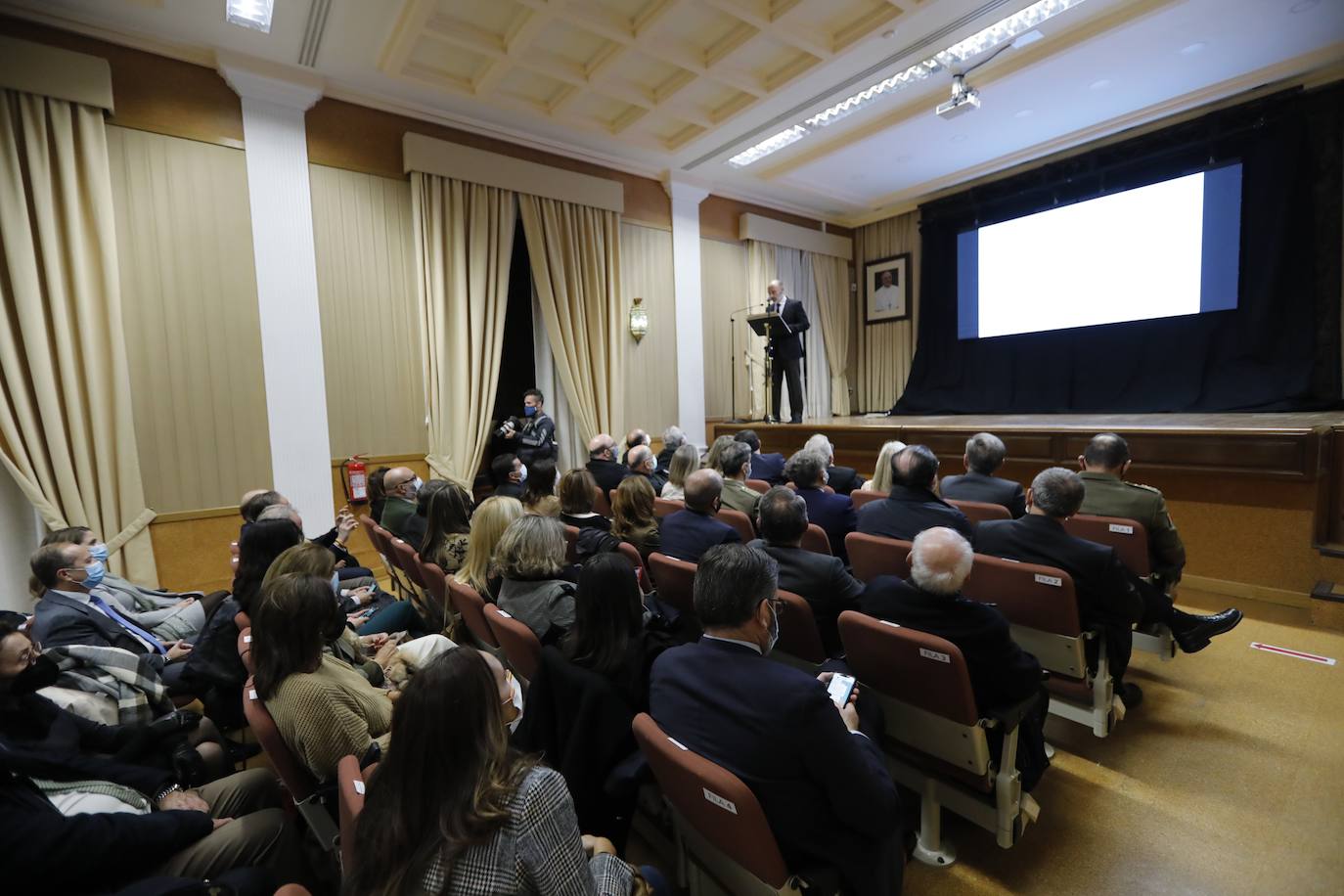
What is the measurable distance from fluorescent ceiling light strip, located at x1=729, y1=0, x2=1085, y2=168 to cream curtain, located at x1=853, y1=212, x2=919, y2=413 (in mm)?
3080

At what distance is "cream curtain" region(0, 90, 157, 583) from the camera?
12.1 feet

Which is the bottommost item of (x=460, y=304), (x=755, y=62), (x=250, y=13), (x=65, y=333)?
(x=65, y=333)

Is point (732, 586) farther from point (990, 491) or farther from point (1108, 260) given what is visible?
point (1108, 260)

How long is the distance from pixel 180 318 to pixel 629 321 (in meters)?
3.93

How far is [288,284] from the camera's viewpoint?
4.57 meters

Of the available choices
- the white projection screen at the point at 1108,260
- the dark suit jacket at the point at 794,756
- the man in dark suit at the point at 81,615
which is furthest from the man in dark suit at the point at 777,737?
the white projection screen at the point at 1108,260

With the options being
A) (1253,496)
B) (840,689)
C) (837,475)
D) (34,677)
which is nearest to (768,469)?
(837,475)

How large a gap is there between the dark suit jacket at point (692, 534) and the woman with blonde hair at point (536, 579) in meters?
0.65

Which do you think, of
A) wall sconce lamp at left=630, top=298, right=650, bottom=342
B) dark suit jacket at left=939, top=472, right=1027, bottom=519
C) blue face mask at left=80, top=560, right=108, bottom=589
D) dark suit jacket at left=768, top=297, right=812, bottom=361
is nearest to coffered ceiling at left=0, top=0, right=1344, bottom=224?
wall sconce lamp at left=630, top=298, right=650, bottom=342

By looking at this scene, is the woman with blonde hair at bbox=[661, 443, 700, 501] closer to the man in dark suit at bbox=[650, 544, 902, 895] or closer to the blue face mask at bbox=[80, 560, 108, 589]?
the man in dark suit at bbox=[650, 544, 902, 895]

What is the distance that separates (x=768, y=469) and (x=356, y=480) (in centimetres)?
333

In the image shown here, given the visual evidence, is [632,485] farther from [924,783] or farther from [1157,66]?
[1157,66]

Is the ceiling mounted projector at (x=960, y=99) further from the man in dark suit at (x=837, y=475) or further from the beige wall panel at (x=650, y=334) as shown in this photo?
the man in dark suit at (x=837, y=475)

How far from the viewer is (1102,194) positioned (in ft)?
21.2
